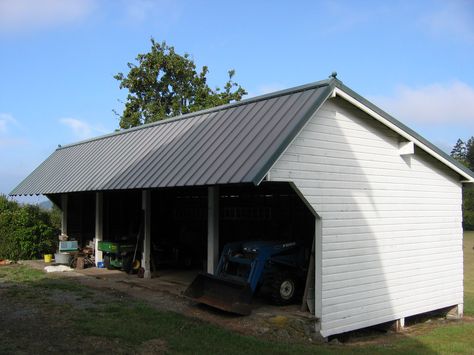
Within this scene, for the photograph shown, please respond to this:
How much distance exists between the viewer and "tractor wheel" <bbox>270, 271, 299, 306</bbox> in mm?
9727

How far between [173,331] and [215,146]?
3544mm

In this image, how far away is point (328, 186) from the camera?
907 cm

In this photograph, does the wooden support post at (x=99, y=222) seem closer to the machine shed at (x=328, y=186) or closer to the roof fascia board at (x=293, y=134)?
the machine shed at (x=328, y=186)

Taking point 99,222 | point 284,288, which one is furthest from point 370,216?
point 99,222

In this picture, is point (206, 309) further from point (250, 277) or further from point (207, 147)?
point (207, 147)

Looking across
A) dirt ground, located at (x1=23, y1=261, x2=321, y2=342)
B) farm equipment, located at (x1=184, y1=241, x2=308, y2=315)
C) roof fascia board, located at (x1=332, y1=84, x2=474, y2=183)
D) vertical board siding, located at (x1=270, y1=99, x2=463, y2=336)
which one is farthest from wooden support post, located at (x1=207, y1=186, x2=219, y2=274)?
roof fascia board, located at (x1=332, y1=84, x2=474, y2=183)

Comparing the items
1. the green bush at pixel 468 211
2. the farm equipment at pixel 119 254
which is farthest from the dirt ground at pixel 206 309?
the green bush at pixel 468 211

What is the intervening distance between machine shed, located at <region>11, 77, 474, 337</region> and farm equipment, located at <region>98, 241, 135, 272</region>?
67 cm

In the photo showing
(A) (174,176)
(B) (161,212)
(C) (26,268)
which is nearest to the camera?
(A) (174,176)

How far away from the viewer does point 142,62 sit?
107 feet

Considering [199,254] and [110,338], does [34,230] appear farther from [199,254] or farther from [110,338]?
[110,338]

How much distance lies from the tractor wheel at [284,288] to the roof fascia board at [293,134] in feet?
9.56

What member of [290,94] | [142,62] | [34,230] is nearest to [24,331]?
[290,94]

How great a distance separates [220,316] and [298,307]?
1.65m
